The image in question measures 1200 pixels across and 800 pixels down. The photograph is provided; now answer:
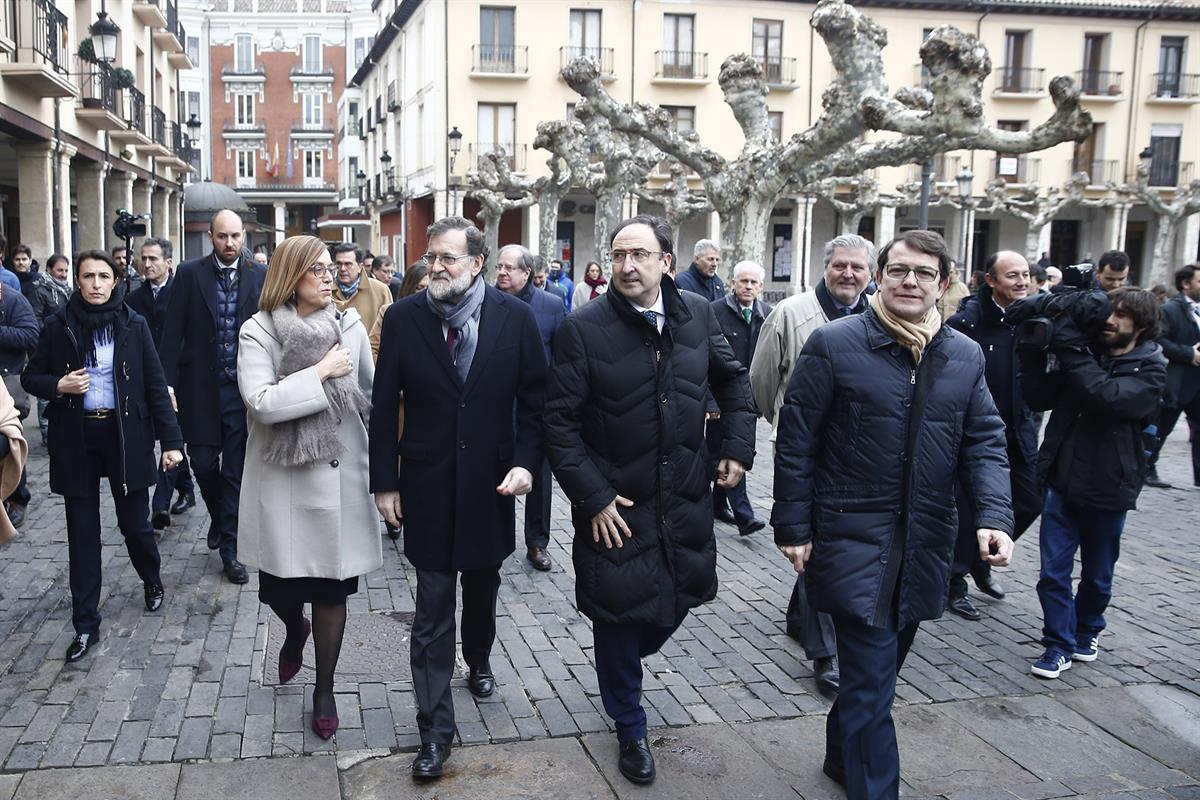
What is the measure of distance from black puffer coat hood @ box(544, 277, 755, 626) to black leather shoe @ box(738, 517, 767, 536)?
3.68 metres

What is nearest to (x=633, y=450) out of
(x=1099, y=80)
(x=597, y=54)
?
(x=597, y=54)

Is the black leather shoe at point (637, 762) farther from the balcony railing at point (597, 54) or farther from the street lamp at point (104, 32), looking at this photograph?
the balcony railing at point (597, 54)

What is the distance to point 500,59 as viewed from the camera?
118 ft

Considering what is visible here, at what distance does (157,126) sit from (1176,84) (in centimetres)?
3589

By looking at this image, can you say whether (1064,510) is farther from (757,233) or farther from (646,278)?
(757,233)

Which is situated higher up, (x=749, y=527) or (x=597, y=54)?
(x=597, y=54)

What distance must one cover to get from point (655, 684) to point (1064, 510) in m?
2.18

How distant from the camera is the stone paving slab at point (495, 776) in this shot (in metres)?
3.76

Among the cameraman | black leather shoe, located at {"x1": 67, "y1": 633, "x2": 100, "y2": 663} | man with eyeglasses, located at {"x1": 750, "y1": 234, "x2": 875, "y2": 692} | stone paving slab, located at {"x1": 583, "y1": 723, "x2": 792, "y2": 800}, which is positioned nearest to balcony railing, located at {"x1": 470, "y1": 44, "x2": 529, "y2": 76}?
man with eyeglasses, located at {"x1": 750, "y1": 234, "x2": 875, "y2": 692}

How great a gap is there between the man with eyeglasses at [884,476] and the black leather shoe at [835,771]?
0.28 m

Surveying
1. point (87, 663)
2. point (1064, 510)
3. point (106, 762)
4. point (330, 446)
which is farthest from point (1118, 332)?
point (87, 663)

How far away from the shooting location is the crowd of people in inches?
140

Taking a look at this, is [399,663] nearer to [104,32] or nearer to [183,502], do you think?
[183,502]

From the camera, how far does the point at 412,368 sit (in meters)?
4.03
